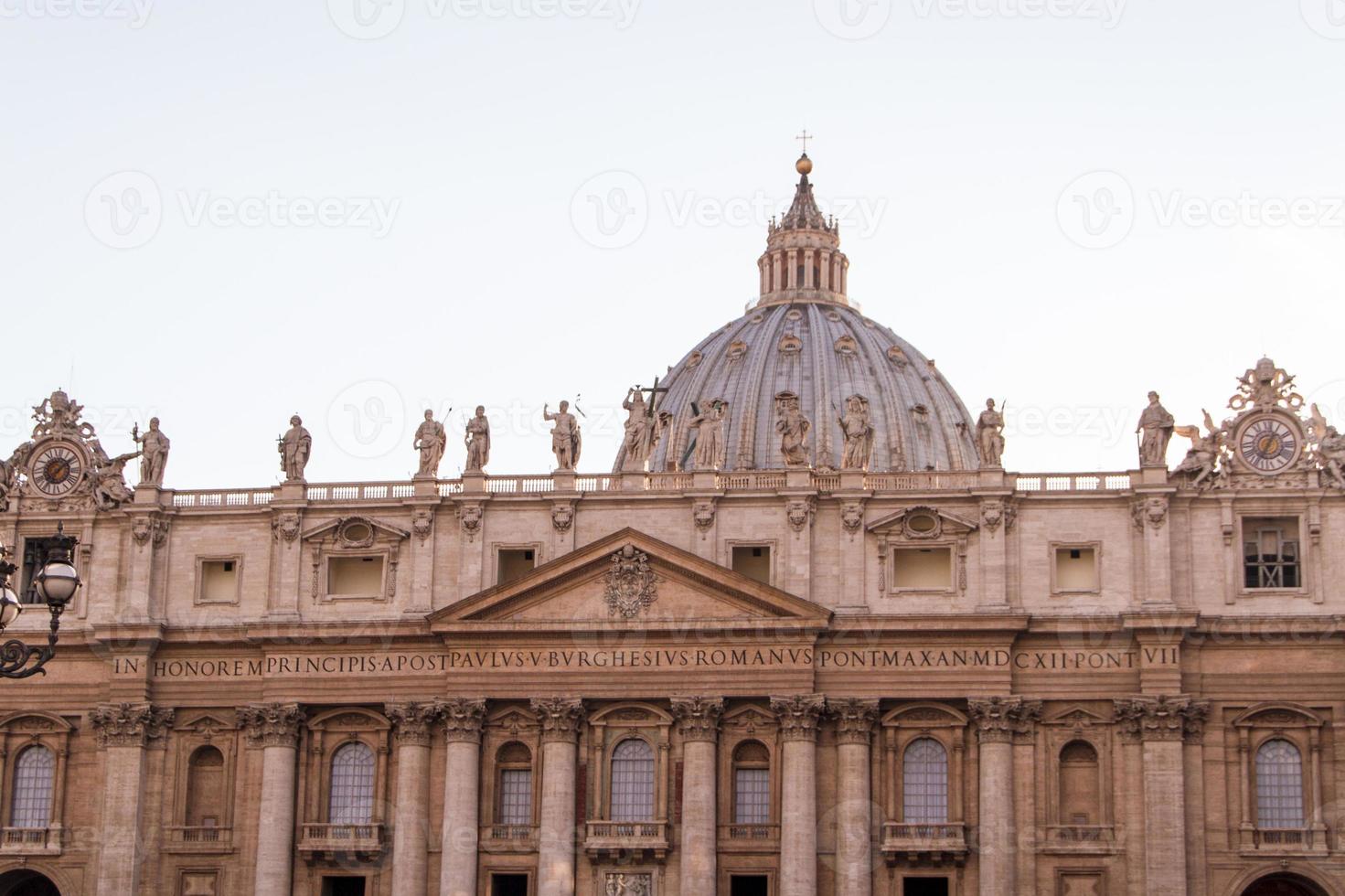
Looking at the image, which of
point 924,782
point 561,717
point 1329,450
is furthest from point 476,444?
point 1329,450

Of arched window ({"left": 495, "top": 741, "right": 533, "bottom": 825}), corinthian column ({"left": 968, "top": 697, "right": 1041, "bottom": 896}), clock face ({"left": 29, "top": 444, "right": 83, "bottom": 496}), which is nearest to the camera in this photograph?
corinthian column ({"left": 968, "top": 697, "right": 1041, "bottom": 896})

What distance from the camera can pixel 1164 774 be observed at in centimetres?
7088

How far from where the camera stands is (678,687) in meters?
73.6

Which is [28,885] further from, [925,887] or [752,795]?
[925,887]

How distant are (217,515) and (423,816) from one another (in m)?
12.7

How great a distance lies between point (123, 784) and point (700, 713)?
19411 millimetres

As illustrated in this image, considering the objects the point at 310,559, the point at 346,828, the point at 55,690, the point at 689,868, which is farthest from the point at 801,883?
the point at 55,690

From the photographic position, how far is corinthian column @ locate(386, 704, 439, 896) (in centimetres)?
7362

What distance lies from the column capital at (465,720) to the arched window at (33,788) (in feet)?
46.7

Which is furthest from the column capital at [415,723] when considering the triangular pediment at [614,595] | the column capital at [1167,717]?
the column capital at [1167,717]

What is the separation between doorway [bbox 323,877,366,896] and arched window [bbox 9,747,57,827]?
33.3ft

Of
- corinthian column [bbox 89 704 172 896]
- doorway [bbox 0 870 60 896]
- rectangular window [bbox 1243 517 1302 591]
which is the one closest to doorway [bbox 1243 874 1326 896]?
rectangular window [bbox 1243 517 1302 591]

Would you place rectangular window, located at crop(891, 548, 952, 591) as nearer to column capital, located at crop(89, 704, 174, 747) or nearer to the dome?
column capital, located at crop(89, 704, 174, 747)

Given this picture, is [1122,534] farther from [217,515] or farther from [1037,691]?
[217,515]
